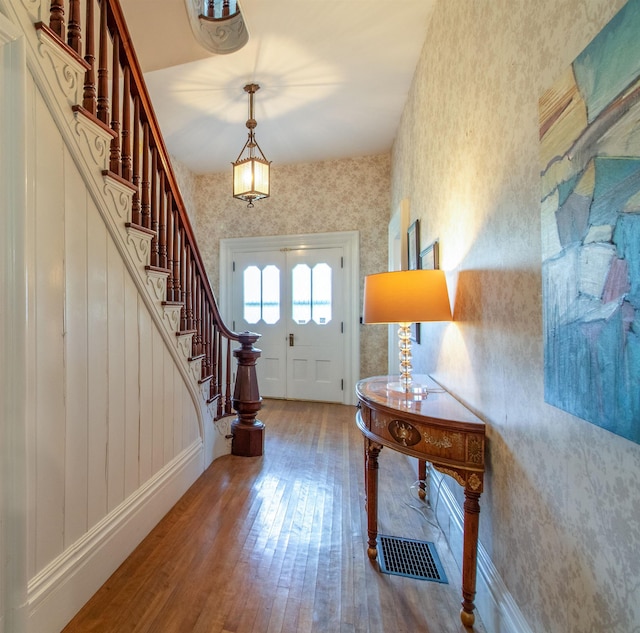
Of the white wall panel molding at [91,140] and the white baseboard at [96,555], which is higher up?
the white wall panel molding at [91,140]

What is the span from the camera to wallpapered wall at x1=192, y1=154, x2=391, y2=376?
3951mm

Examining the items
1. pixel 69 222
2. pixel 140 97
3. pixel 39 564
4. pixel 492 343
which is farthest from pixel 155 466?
pixel 140 97

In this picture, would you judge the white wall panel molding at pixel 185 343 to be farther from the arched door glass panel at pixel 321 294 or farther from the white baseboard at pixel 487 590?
the arched door glass panel at pixel 321 294

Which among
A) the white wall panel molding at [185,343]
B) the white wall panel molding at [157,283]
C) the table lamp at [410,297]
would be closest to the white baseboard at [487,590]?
the table lamp at [410,297]

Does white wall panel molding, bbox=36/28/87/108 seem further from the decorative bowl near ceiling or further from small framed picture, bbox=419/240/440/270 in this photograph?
small framed picture, bbox=419/240/440/270

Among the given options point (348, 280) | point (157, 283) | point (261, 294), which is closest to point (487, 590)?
point (157, 283)

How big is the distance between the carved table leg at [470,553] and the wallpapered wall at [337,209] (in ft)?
8.97

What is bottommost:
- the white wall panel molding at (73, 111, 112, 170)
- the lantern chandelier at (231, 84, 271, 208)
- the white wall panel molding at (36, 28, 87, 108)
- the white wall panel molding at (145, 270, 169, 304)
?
the white wall panel molding at (145, 270, 169, 304)

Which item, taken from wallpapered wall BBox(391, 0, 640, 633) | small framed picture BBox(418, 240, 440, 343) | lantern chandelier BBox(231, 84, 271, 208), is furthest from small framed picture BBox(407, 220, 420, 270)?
lantern chandelier BBox(231, 84, 271, 208)

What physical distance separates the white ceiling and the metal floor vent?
3.00m

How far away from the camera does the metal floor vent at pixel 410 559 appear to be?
146cm

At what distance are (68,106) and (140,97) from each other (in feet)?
1.86

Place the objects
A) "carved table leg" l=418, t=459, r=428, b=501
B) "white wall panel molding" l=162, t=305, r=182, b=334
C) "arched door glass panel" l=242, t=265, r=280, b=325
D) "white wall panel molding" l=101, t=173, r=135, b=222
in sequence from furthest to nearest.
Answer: "arched door glass panel" l=242, t=265, r=280, b=325
"carved table leg" l=418, t=459, r=428, b=501
"white wall panel molding" l=162, t=305, r=182, b=334
"white wall panel molding" l=101, t=173, r=135, b=222

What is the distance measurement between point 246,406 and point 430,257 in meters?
1.76
